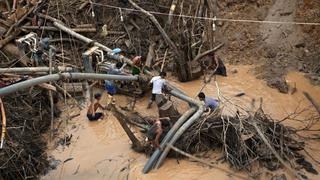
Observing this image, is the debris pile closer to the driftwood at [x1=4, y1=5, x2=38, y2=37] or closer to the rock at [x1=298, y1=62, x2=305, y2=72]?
the driftwood at [x1=4, y1=5, x2=38, y2=37]

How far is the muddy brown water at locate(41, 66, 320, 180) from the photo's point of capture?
30.3 ft

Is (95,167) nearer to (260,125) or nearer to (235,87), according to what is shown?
(260,125)

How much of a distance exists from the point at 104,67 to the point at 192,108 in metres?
3.31

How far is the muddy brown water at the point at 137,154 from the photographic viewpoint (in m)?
9.24

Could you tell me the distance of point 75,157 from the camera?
1021 cm

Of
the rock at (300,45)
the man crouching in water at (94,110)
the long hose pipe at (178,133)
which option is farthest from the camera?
the rock at (300,45)

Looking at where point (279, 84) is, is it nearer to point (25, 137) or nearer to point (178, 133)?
point (178, 133)

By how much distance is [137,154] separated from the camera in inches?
389

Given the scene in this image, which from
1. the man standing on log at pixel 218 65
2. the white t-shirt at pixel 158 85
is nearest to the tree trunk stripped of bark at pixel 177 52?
the man standing on log at pixel 218 65

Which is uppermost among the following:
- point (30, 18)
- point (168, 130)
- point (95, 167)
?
point (30, 18)

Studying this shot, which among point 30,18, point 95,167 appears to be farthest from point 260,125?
point 30,18

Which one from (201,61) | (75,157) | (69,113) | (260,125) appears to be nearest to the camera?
(260,125)

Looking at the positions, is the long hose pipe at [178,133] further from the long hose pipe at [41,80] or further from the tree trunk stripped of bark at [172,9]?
the tree trunk stripped of bark at [172,9]

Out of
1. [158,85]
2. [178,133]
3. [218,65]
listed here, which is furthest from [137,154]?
[218,65]
